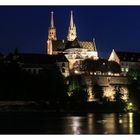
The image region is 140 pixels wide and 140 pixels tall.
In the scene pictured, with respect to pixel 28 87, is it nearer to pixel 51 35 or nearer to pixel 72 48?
pixel 72 48

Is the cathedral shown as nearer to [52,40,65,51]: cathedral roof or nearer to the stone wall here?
[52,40,65,51]: cathedral roof

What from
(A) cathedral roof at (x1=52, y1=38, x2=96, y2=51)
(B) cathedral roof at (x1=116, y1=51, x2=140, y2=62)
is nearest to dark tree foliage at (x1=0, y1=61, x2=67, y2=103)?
(B) cathedral roof at (x1=116, y1=51, x2=140, y2=62)

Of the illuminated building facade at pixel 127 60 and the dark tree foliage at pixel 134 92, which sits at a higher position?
the illuminated building facade at pixel 127 60

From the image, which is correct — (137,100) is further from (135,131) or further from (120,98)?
(135,131)

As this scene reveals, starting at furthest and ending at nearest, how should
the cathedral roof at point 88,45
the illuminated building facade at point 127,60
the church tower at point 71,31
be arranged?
the church tower at point 71,31, the cathedral roof at point 88,45, the illuminated building facade at point 127,60

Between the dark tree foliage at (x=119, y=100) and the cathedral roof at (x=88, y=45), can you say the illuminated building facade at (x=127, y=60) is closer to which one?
the cathedral roof at (x=88, y=45)

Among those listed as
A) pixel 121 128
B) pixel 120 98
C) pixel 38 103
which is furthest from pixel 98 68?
pixel 121 128

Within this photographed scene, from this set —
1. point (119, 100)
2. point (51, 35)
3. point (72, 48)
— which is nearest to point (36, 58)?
point (72, 48)

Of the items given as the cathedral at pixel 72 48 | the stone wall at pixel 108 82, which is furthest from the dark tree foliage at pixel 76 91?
the cathedral at pixel 72 48

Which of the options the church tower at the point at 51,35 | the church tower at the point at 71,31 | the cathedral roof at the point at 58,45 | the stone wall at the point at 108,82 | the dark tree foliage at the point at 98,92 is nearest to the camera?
the dark tree foliage at the point at 98,92

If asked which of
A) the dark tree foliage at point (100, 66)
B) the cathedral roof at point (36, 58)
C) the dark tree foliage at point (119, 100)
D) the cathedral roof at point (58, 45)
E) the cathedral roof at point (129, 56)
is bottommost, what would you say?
the dark tree foliage at point (119, 100)

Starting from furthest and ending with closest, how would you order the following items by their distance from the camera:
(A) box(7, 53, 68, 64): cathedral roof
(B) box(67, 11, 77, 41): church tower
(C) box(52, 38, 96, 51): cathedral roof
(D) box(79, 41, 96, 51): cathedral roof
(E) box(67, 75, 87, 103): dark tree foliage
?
(B) box(67, 11, 77, 41): church tower → (D) box(79, 41, 96, 51): cathedral roof → (C) box(52, 38, 96, 51): cathedral roof → (A) box(7, 53, 68, 64): cathedral roof → (E) box(67, 75, 87, 103): dark tree foliage
